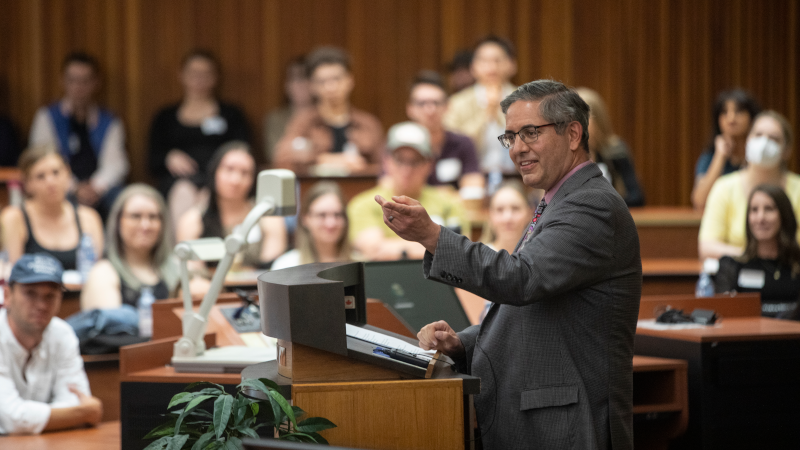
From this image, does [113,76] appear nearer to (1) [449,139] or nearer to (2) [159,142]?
(2) [159,142]

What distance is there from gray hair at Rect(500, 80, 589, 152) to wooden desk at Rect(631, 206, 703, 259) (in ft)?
11.7

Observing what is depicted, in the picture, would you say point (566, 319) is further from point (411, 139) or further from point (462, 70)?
point (462, 70)

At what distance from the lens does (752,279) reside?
13.5 feet

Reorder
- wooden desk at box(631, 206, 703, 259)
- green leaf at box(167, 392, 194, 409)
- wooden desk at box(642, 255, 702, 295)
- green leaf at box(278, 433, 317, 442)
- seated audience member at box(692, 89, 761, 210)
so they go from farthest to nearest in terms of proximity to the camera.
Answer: seated audience member at box(692, 89, 761, 210)
wooden desk at box(631, 206, 703, 259)
wooden desk at box(642, 255, 702, 295)
green leaf at box(167, 392, 194, 409)
green leaf at box(278, 433, 317, 442)

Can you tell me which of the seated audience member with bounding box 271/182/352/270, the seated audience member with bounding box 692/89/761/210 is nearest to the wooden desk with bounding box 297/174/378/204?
the seated audience member with bounding box 271/182/352/270

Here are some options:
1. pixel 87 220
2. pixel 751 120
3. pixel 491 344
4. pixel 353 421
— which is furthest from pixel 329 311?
pixel 751 120

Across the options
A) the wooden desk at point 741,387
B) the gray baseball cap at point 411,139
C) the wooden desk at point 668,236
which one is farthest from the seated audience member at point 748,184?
the wooden desk at point 741,387

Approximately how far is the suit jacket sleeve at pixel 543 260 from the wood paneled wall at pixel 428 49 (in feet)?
18.2

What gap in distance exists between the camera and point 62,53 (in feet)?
23.1

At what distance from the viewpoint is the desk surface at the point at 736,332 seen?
9.38 feet

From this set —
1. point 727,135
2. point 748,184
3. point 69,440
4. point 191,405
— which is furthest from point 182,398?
point 727,135

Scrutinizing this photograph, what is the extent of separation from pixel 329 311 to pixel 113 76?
19.1ft

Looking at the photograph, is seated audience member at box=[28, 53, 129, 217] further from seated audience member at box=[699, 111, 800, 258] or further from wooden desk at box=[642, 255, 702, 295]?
seated audience member at box=[699, 111, 800, 258]

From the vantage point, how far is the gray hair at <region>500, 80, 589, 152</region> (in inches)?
75.8
